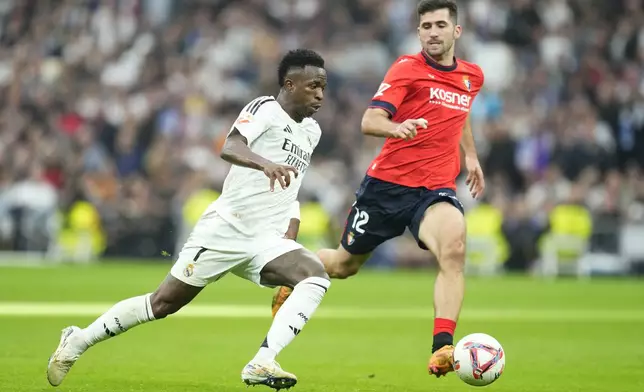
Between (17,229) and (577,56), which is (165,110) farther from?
(577,56)

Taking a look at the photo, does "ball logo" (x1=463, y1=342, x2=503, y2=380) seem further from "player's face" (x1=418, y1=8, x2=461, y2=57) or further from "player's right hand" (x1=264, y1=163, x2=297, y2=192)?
"player's face" (x1=418, y1=8, x2=461, y2=57)

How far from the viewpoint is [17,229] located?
23984mm

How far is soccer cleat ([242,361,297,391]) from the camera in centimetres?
688

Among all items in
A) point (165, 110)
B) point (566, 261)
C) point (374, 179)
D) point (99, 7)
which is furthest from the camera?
point (99, 7)

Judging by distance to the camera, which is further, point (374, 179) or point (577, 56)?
point (577, 56)

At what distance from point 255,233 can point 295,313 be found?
64 cm

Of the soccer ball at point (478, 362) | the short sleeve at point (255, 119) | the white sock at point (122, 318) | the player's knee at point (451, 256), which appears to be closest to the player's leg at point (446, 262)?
the player's knee at point (451, 256)

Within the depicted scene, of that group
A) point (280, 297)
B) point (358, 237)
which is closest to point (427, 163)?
point (358, 237)

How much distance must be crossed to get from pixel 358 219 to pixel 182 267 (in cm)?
205

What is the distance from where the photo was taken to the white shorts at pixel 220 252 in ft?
24.7

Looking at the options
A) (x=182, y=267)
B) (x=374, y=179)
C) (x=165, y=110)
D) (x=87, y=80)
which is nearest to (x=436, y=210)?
(x=374, y=179)

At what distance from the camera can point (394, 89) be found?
8.52m

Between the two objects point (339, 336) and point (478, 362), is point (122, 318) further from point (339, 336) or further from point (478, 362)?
point (339, 336)

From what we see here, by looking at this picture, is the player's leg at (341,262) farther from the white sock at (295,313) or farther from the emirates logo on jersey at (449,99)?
the white sock at (295,313)
